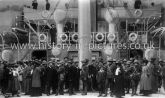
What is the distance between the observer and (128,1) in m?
28.8

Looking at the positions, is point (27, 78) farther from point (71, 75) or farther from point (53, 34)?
point (53, 34)

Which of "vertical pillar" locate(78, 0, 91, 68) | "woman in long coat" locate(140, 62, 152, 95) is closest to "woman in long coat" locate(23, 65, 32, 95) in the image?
"vertical pillar" locate(78, 0, 91, 68)

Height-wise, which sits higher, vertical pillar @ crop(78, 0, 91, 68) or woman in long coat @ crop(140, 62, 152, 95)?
vertical pillar @ crop(78, 0, 91, 68)

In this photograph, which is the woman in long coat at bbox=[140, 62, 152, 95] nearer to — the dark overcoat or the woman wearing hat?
the woman wearing hat

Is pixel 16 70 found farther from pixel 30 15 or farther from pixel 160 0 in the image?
pixel 160 0

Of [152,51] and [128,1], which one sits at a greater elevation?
[128,1]

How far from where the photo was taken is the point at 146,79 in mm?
15727

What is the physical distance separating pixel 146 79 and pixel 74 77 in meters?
3.32

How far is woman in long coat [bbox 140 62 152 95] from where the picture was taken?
15680 mm

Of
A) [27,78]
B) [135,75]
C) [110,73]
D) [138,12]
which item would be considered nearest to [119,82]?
[110,73]

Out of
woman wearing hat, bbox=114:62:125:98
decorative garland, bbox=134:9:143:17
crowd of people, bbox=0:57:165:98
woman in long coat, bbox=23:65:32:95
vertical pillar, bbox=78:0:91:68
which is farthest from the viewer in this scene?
decorative garland, bbox=134:9:143:17

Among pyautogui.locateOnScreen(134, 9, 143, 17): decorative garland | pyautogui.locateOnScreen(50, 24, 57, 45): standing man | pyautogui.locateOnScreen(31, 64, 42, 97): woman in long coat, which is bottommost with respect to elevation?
pyautogui.locateOnScreen(31, 64, 42, 97): woman in long coat

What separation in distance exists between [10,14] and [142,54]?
11487 millimetres

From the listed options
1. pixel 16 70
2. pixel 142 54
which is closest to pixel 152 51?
pixel 142 54
